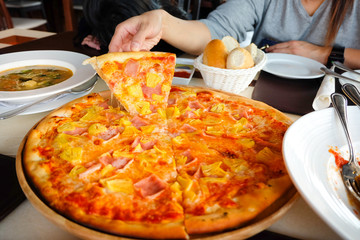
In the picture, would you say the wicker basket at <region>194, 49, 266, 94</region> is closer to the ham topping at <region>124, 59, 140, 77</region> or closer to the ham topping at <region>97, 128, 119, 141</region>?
the ham topping at <region>124, 59, 140, 77</region>

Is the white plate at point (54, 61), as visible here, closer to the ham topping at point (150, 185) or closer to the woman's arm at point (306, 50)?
the ham topping at point (150, 185)

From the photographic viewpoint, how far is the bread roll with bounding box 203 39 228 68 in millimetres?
1462

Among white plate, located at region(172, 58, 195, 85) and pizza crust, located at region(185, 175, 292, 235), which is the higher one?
pizza crust, located at region(185, 175, 292, 235)

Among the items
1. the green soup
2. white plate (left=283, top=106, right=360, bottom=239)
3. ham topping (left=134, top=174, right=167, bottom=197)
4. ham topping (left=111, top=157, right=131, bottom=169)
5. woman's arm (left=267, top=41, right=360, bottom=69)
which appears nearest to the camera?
white plate (left=283, top=106, right=360, bottom=239)

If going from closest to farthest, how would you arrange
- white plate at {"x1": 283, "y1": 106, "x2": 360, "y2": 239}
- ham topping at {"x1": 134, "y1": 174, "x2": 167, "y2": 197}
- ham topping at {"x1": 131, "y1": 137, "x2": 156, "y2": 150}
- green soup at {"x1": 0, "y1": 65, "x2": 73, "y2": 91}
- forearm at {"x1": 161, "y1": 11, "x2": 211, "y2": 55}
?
white plate at {"x1": 283, "y1": 106, "x2": 360, "y2": 239} < ham topping at {"x1": 134, "y1": 174, "x2": 167, "y2": 197} < ham topping at {"x1": 131, "y1": 137, "x2": 156, "y2": 150} < green soup at {"x1": 0, "y1": 65, "x2": 73, "y2": 91} < forearm at {"x1": 161, "y1": 11, "x2": 211, "y2": 55}

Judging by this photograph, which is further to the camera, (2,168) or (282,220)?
(2,168)

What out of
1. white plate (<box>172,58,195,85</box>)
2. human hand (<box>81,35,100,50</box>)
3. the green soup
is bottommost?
human hand (<box>81,35,100,50</box>)

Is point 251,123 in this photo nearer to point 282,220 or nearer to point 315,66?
point 282,220

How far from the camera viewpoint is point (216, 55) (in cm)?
147

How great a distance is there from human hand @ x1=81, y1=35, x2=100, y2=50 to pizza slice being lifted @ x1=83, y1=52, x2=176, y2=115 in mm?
1060

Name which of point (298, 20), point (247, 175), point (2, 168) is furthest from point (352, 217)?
point (298, 20)

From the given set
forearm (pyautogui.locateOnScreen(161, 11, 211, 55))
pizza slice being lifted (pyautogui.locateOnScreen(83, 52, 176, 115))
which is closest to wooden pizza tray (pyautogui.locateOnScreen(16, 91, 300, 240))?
pizza slice being lifted (pyautogui.locateOnScreen(83, 52, 176, 115))

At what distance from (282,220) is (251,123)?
0.53 m

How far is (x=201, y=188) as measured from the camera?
872 mm
